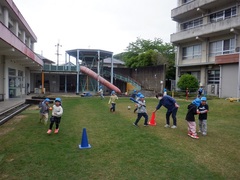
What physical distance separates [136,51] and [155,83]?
14.4 meters

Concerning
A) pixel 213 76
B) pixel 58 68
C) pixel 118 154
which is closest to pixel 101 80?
pixel 58 68

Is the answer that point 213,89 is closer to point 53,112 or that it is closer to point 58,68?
point 53,112

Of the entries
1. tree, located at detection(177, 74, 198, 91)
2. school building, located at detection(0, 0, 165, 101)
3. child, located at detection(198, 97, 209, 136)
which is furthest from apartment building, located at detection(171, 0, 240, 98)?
child, located at detection(198, 97, 209, 136)

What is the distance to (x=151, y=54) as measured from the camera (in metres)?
35.3

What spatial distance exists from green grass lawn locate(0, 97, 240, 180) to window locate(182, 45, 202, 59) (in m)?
19.8

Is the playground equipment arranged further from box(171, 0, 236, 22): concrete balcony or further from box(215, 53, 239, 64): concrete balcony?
box(171, 0, 236, 22): concrete balcony

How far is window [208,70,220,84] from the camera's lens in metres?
24.2

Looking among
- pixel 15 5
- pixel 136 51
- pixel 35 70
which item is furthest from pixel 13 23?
pixel 136 51

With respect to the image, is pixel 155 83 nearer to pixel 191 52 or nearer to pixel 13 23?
pixel 191 52

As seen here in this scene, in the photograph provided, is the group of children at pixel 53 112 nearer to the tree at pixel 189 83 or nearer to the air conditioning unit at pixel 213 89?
the tree at pixel 189 83

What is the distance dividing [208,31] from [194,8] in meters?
3.74

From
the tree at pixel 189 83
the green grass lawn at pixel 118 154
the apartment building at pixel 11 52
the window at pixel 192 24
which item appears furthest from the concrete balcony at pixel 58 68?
the green grass lawn at pixel 118 154

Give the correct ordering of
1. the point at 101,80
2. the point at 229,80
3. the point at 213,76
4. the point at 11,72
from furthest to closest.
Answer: the point at 101,80 < the point at 213,76 < the point at 229,80 < the point at 11,72

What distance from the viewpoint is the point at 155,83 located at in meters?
30.5
